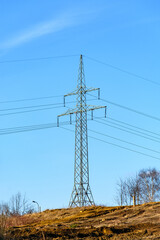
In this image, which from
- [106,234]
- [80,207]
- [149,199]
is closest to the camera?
[106,234]

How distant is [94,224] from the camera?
74.0 feet

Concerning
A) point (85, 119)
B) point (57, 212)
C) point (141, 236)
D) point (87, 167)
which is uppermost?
point (85, 119)

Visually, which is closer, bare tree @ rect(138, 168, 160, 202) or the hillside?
the hillside

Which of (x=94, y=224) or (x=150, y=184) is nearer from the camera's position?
(x=94, y=224)

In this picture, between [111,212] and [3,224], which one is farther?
[111,212]

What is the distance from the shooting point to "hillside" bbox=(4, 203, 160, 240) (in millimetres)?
15016

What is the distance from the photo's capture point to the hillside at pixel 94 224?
15.0 m

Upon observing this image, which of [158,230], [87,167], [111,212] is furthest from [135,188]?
[158,230]

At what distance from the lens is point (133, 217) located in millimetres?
24094

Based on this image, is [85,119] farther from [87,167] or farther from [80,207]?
[80,207]

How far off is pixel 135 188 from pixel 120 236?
51.0 m

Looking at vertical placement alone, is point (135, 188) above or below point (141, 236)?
above

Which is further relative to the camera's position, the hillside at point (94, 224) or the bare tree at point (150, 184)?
the bare tree at point (150, 184)

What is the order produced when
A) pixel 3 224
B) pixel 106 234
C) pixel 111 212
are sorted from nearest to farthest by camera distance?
pixel 3 224 < pixel 106 234 < pixel 111 212
